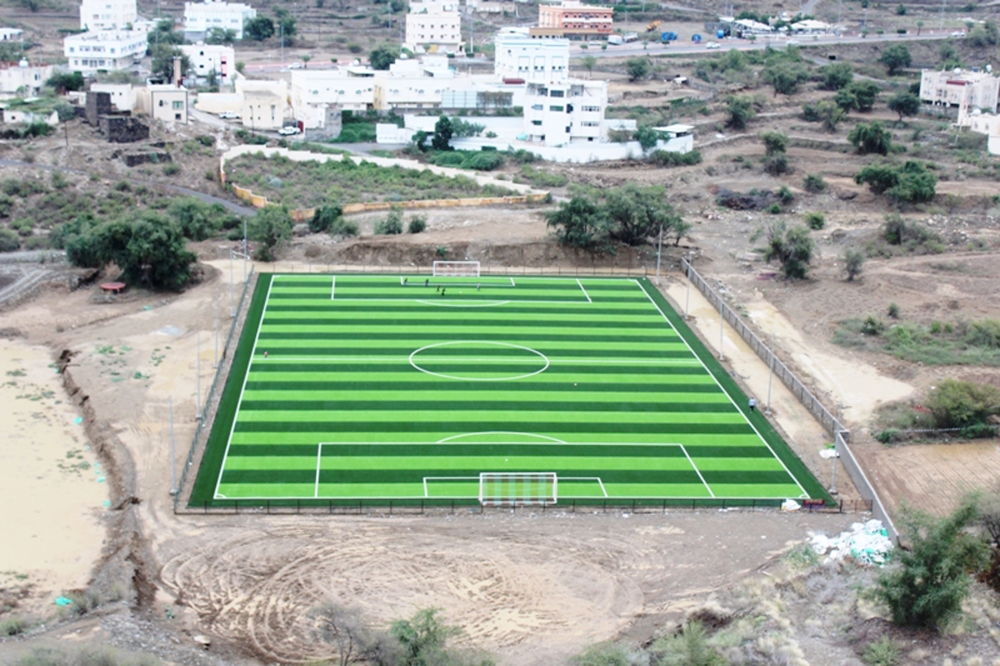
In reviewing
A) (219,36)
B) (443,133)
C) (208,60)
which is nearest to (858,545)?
(443,133)

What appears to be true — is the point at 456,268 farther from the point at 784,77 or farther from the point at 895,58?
the point at 895,58

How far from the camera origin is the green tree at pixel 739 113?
106188 millimetres

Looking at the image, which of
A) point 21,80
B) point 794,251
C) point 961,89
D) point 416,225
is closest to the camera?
point 794,251

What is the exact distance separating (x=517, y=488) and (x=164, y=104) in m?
65.0

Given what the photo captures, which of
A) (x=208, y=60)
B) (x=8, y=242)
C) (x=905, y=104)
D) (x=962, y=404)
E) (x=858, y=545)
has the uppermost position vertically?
(x=208, y=60)

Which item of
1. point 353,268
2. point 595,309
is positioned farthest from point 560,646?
point 353,268

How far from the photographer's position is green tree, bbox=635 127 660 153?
9525cm

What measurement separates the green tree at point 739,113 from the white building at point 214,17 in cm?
6742

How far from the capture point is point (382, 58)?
130 meters

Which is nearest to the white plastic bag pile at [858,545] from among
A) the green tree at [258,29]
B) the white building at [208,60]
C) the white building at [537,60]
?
the white building at [537,60]

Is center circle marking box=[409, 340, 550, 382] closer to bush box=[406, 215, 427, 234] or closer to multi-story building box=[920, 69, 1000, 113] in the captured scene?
bush box=[406, 215, 427, 234]

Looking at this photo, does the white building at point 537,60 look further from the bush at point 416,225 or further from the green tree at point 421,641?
the green tree at point 421,641

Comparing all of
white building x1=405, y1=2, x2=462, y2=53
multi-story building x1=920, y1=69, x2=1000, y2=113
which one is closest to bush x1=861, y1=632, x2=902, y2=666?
multi-story building x1=920, y1=69, x2=1000, y2=113

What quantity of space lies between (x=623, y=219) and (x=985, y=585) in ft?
122
